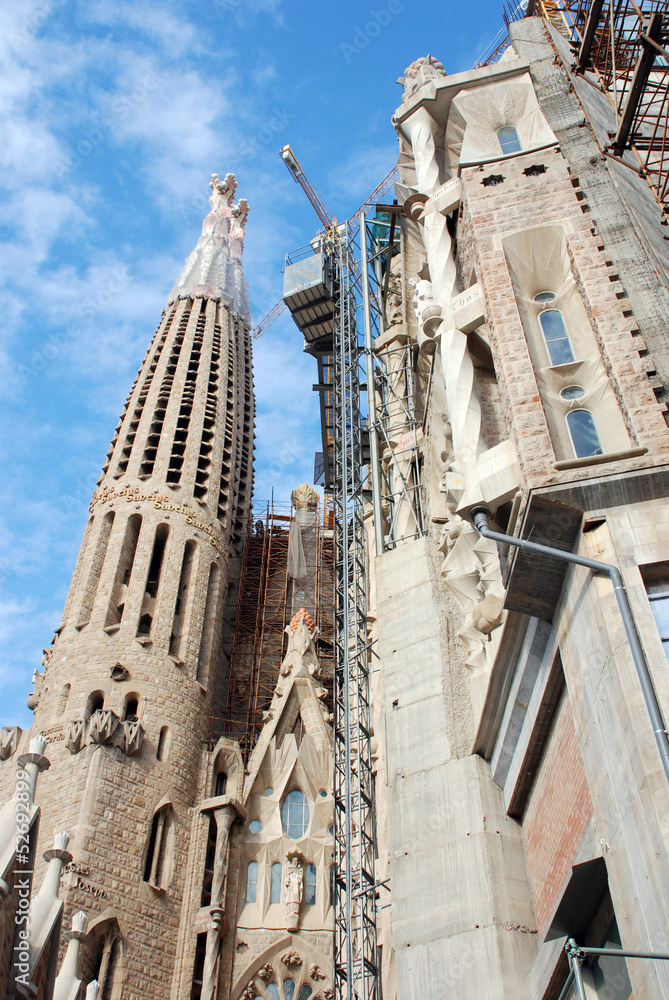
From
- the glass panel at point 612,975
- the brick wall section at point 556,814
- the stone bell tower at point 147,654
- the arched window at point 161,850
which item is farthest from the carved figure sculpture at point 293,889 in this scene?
the glass panel at point 612,975

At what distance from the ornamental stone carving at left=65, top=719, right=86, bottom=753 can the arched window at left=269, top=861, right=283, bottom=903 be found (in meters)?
Answer: 5.39

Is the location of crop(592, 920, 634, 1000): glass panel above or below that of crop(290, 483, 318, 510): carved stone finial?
below

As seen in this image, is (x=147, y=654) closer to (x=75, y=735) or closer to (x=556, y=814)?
(x=75, y=735)

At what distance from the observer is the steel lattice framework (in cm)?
1830

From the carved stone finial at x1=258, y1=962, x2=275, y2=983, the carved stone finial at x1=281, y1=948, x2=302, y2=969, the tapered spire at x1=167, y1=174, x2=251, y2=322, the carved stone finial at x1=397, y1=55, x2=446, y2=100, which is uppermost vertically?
the tapered spire at x1=167, y1=174, x2=251, y2=322

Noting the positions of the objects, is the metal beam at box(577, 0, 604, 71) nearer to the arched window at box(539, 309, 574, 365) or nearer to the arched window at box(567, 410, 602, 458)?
the arched window at box(539, 309, 574, 365)

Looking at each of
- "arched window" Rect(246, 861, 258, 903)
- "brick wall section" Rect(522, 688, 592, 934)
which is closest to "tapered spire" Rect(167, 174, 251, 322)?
"arched window" Rect(246, 861, 258, 903)

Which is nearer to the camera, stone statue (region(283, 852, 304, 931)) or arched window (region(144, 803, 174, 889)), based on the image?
arched window (region(144, 803, 174, 889))

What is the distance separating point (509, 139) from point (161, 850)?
16.6m

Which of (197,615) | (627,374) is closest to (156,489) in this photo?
(197,615)

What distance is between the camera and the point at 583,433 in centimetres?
1027

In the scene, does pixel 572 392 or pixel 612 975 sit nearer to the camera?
pixel 612 975

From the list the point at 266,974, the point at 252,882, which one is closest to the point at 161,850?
the point at 252,882

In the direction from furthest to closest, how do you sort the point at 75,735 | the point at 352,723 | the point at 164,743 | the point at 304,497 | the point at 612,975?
the point at 304,497, the point at 164,743, the point at 75,735, the point at 352,723, the point at 612,975
